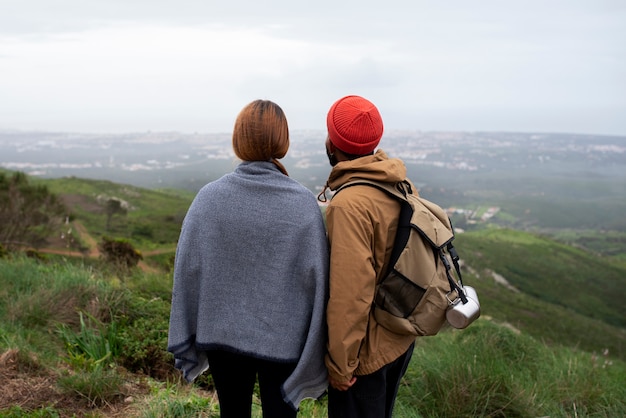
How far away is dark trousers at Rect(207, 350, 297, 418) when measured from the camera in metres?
2.04

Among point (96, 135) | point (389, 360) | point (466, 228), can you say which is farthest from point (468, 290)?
point (96, 135)

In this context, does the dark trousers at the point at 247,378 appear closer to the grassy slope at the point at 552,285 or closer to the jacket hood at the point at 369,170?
the jacket hood at the point at 369,170

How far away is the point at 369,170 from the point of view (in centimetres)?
203

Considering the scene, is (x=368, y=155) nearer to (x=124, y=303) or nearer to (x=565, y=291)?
(x=124, y=303)

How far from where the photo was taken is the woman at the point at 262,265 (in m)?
1.93

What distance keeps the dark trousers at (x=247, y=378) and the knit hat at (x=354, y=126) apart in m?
0.93

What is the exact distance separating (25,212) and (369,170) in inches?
894

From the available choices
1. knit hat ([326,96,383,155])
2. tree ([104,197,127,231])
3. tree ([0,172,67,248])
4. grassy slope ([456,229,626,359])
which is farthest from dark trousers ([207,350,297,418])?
tree ([104,197,127,231])

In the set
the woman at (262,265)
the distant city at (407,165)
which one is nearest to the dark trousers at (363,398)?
the woman at (262,265)

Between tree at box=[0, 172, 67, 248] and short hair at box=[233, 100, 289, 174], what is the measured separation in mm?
19193

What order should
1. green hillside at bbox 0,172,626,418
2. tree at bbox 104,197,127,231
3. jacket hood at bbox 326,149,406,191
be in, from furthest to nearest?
1. tree at bbox 104,197,127,231
2. green hillside at bbox 0,172,626,418
3. jacket hood at bbox 326,149,406,191

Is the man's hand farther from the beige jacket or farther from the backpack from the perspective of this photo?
the backpack

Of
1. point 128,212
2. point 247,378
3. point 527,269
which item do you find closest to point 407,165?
point 527,269

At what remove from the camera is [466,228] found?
95.6m
